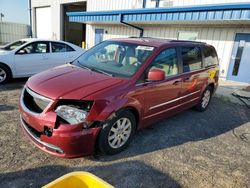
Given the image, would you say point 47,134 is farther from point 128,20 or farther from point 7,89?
point 128,20

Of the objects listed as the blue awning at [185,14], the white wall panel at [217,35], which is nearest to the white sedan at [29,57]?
the blue awning at [185,14]

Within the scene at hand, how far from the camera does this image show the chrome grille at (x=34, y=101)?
2945 mm

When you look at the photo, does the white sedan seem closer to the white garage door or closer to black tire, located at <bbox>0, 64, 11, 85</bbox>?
black tire, located at <bbox>0, 64, 11, 85</bbox>

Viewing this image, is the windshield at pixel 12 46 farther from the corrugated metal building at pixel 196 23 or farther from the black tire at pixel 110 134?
the corrugated metal building at pixel 196 23

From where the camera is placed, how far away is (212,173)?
126 inches

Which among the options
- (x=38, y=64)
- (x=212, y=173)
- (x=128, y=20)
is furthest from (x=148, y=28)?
(x=212, y=173)

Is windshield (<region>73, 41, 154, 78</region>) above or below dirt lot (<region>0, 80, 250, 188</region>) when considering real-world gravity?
above

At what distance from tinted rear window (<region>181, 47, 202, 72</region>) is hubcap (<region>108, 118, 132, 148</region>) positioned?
1.85 metres

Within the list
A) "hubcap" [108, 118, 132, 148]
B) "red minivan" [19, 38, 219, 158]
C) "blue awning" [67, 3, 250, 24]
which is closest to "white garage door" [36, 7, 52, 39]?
"blue awning" [67, 3, 250, 24]

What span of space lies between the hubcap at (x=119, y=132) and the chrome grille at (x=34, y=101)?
0.98 metres

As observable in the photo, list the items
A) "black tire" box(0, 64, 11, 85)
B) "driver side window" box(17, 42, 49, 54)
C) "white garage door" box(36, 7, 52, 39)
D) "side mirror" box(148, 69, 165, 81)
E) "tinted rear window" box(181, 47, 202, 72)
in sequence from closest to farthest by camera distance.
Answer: "side mirror" box(148, 69, 165, 81), "tinted rear window" box(181, 47, 202, 72), "black tire" box(0, 64, 11, 85), "driver side window" box(17, 42, 49, 54), "white garage door" box(36, 7, 52, 39)

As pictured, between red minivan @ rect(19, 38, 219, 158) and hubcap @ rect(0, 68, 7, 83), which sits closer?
red minivan @ rect(19, 38, 219, 158)

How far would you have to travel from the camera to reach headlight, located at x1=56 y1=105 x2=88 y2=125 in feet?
9.14

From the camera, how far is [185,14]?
8.99m
